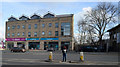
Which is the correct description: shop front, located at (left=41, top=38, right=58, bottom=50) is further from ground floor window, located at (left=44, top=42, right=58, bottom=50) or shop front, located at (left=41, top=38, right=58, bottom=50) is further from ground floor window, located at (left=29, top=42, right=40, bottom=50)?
ground floor window, located at (left=29, top=42, right=40, bottom=50)

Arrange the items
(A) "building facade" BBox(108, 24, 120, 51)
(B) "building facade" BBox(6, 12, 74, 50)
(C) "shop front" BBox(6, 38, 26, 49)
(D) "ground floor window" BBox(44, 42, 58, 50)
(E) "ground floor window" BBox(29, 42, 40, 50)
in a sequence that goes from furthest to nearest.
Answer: (C) "shop front" BBox(6, 38, 26, 49)
(E) "ground floor window" BBox(29, 42, 40, 50)
(D) "ground floor window" BBox(44, 42, 58, 50)
(B) "building facade" BBox(6, 12, 74, 50)
(A) "building facade" BBox(108, 24, 120, 51)

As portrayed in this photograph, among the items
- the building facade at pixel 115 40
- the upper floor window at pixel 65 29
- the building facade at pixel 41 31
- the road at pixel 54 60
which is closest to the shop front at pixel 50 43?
the building facade at pixel 41 31

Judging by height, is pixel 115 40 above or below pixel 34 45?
above

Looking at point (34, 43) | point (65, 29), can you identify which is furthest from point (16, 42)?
point (65, 29)

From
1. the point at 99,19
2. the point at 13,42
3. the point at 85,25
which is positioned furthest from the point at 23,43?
the point at 99,19

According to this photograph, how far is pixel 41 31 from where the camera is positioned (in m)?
51.0

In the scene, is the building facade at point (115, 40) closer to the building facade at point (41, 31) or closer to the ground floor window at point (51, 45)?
the building facade at point (41, 31)

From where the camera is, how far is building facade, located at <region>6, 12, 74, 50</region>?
47.8 meters

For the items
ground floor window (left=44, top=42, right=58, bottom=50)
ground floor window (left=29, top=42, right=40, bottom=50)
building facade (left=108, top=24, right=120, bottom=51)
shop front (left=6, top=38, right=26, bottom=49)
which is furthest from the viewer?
shop front (left=6, top=38, right=26, bottom=49)

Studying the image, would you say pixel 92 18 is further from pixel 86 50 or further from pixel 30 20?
pixel 30 20

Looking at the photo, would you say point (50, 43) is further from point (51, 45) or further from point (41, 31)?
point (41, 31)

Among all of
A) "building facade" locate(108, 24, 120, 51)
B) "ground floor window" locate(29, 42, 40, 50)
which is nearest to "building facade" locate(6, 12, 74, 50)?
"ground floor window" locate(29, 42, 40, 50)

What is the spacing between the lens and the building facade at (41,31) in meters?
47.8

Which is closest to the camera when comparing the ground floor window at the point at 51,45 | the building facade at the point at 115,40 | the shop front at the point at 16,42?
the building facade at the point at 115,40
